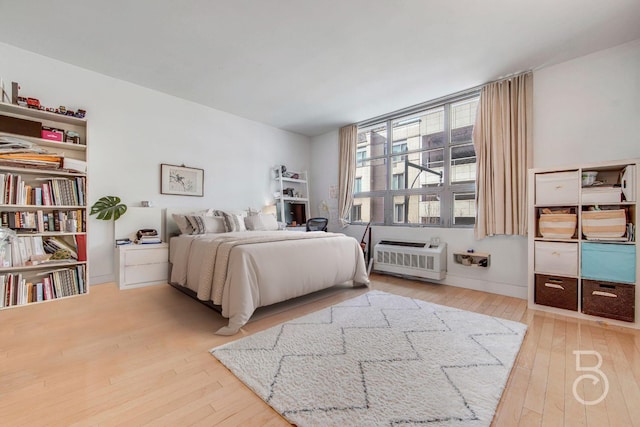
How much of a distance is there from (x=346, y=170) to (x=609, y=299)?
359 cm

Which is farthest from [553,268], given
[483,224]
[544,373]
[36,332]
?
[36,332]

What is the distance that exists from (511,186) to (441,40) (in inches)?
70.2

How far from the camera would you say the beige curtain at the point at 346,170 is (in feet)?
15.8

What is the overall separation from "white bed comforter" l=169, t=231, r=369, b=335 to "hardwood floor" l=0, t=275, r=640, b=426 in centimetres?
19

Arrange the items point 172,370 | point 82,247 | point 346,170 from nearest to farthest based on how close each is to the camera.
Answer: point 172,370 < point 82,247 < point 346,170

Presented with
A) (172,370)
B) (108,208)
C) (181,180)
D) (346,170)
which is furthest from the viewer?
(346,170)

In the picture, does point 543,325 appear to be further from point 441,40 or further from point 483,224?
point 441,40

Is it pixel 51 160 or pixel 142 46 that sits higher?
pixel 142 46

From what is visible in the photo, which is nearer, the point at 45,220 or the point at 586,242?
the point at 586,242

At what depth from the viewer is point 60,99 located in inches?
117

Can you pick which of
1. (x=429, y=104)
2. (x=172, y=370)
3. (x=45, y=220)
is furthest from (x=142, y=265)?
(x=429, y=104)

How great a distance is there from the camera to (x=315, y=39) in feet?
8.20

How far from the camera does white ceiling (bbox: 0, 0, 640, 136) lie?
2.12 metres

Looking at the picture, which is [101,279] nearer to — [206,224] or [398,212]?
[206,224]
